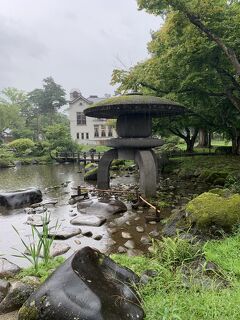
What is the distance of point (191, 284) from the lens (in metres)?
3.75

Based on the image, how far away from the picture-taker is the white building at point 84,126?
43219mm

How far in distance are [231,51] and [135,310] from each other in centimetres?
1018

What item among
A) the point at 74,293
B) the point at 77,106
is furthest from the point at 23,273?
the point at 77,106

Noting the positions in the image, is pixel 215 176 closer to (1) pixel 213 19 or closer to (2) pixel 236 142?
(2) pixel 236 142

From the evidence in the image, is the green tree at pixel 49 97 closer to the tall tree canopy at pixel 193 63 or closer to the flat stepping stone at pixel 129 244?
the tall tree canopy at pixel 193 63

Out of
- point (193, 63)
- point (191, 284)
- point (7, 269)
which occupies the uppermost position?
point (193, 63)

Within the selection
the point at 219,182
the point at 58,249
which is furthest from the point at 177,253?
the point at 219,182

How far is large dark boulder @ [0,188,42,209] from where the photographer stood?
34.3 ft

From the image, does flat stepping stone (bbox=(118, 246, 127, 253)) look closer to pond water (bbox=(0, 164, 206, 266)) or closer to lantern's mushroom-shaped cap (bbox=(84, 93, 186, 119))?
pond water (bbox=(0, 164, 206, 266))

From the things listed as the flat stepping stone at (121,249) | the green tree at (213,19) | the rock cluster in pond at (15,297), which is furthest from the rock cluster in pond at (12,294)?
the green tree at (213,19)

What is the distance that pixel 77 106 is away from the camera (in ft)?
142

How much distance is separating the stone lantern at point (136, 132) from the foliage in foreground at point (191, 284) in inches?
229

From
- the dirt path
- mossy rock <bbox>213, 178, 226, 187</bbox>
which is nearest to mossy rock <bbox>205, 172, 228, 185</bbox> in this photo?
mossy rock <bbox>213, 178, 226, 187</bbox>

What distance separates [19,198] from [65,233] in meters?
4.22
